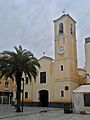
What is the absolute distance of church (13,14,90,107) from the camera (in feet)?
141

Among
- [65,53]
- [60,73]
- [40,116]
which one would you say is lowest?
[40,116]

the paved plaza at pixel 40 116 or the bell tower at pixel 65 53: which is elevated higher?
the bell tower at pixel 65 53

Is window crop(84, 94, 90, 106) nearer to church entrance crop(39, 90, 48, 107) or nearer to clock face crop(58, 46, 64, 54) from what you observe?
clock face crop(58, 46, 64, 54)

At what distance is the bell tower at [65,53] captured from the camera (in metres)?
42.8

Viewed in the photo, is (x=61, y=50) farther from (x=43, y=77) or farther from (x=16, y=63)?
(x=16, y=63)

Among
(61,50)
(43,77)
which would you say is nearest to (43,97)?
(43,77)

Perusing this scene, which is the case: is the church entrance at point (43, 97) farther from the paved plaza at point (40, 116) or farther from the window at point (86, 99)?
the paved plaza at point (40, 116)

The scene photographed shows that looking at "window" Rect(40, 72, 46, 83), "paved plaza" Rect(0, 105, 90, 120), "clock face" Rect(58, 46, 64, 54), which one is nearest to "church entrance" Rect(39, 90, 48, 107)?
"window" Rect(40, 72, 46, 83)

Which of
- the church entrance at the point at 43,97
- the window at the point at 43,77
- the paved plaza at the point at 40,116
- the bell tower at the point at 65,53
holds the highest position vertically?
the bell tower at the point at 65,53

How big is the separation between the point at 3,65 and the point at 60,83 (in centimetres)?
1636

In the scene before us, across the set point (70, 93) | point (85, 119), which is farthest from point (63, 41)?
point (85, 119)

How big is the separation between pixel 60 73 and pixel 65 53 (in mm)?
3653

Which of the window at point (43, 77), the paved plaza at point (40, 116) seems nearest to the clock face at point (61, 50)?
the window at point (43, 77)

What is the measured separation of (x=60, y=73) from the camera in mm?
43969
